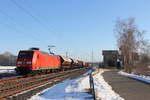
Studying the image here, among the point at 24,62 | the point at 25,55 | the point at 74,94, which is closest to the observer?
the point at 74,94

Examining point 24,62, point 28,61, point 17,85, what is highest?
point 28,61

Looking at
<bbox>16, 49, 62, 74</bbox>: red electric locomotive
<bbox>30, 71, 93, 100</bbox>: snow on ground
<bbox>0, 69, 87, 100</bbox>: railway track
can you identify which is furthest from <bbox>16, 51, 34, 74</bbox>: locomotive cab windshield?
<bbox>30, 71, 93, 100</bbox>: snow on ground

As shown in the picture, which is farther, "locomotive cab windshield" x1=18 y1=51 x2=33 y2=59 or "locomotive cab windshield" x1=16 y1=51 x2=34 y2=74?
"locomotive cab windshield" x1=18 y1=51 x2=33 y2=59

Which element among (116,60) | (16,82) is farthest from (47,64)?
(116,60)

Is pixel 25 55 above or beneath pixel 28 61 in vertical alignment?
above

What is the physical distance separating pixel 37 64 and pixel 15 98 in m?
16.5

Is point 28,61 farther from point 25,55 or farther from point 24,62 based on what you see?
point 25,55

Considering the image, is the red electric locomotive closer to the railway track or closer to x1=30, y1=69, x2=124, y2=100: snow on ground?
the railway track

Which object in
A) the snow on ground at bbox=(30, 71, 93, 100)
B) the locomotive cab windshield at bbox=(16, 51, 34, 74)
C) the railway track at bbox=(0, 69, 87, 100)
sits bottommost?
the snow on ground at bbox=(30, 71, 93, 100)

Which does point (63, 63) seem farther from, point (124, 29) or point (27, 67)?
point (27, 67)

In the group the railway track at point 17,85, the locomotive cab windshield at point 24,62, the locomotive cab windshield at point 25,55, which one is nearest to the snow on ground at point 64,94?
the railway track at point 17,85

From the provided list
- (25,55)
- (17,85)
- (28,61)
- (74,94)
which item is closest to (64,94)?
(74,94)

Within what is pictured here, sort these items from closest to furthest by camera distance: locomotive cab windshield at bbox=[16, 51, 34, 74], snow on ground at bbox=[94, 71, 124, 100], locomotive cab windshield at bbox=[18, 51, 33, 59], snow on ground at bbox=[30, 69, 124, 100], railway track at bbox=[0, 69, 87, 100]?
snow on ground at bbox=[94, 71, 124, 100] < snow on ground at bbox=[30, 69, 124, 100] < railway track at bbox=[0, 69, 87, 100] < locomotive cab windshield at bbox=[16, 51, 34, 74] < locomotive cab windshield at bbox=[18, 51, 33, 59]

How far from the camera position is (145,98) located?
12.0 meters
